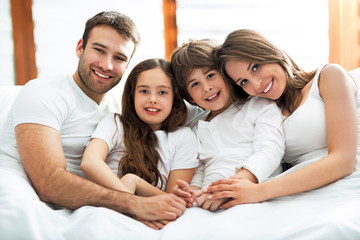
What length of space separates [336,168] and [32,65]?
2827 mm

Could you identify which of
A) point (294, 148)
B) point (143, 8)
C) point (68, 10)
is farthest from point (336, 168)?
point (68, 10)

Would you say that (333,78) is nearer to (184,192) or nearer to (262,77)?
(262,77)

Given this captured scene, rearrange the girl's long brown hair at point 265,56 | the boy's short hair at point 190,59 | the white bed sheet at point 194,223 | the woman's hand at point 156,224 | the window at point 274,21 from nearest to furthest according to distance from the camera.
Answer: the white bed sheet at point 194,223 → the woman's hand at point 156,224 → the girl's long brown hair at point 265,56 → the boy's short hair at point 190,59 → the window at point 274,21

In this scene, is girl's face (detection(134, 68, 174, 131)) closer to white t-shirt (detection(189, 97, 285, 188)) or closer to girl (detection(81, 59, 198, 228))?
girl (detection(81, 59, 198, 228))

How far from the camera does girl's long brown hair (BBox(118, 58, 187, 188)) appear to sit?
4.58 ft

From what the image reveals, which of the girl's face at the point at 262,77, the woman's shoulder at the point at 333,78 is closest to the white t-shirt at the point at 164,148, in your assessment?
the girl's face at the point at 262,77

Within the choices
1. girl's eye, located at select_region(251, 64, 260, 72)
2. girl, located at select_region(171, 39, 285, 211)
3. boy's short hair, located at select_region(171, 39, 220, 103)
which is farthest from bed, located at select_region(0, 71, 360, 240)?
boy's short hair, located at select_region(171, 39, 220, 103)

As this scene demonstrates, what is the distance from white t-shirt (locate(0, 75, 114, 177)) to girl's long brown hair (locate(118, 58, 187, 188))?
15 cm

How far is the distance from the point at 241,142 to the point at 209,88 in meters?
0.30

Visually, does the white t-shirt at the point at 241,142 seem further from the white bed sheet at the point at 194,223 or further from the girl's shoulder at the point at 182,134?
the white bed sheet at the point at 194,223

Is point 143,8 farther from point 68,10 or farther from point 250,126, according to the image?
point 250,126

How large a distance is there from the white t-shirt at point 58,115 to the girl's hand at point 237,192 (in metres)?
0.65

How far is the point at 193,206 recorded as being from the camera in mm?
1198

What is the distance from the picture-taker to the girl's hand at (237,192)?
1.10m
